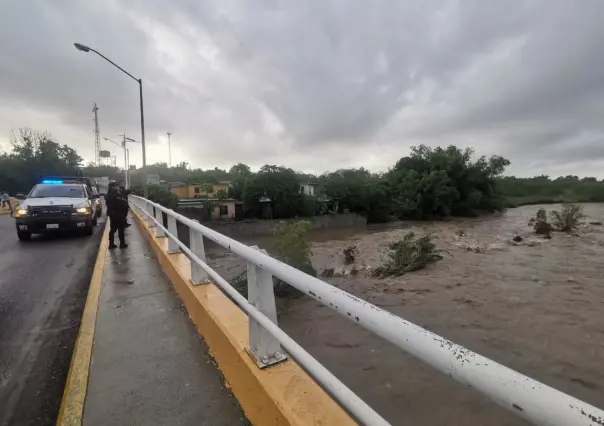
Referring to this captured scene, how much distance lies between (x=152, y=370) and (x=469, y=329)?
807 cm

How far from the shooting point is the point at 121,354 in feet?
10.6

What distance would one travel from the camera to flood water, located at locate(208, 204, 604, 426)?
235 inches

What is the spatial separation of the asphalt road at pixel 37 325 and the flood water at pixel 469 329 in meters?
3.41

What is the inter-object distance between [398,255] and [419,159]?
4458 centimetres

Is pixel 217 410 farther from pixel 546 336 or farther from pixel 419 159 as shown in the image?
pixel 419 159

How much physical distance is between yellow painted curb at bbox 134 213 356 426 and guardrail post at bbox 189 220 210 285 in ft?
1.77

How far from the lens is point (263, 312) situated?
2.33 m

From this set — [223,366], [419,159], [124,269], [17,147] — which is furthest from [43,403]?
[17,147]

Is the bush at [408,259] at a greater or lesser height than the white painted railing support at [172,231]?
lesser

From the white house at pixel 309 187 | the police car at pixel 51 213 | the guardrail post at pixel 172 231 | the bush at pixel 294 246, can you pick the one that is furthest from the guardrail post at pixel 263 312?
the white house at pixel 309 187

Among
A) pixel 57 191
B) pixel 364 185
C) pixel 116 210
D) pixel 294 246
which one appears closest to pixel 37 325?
pixel 116 210

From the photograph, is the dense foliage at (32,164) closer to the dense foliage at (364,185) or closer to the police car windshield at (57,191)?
the dense foliage at (364,185)

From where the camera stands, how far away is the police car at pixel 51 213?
33.5 feet

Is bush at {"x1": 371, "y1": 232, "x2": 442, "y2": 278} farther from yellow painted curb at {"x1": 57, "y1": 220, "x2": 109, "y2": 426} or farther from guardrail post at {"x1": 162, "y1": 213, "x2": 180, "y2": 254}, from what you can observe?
yellow painted curb at {"x1": 57, "y1": 220, "x2": 109, "y2": 426}
